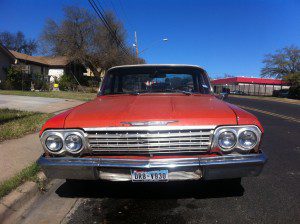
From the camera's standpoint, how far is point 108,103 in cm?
457

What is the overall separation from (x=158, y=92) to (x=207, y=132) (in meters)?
1.93

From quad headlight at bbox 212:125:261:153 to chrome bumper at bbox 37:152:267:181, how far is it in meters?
0.09

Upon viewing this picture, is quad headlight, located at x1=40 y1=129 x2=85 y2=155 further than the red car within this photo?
Yes

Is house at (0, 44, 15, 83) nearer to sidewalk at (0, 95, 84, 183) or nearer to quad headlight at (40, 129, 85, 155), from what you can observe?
sidewalk at (0, 95, 84, 183)

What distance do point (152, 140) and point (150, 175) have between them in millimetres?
350

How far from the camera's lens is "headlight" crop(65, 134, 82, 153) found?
12.2ft

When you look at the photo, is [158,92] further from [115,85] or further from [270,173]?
[270,173]

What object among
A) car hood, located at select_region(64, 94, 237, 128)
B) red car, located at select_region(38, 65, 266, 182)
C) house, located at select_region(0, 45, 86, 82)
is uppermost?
house, located at select_region(0, 45, 86, 82)

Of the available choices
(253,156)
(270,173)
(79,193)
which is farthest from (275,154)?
(79,193)

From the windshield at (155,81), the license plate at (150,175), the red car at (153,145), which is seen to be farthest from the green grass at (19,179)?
the license plate at (150,175)

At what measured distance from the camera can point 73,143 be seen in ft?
12.3

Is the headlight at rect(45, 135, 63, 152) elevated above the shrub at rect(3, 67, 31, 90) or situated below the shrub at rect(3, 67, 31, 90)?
below

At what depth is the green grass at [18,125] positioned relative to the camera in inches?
319

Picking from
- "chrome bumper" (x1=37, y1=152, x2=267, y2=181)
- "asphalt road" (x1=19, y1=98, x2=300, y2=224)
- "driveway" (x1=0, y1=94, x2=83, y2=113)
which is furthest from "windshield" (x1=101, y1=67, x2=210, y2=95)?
"driveway" (x1=0, y1=94, x2=83, y2=113)
